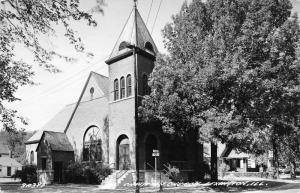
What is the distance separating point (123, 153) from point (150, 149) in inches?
89.8

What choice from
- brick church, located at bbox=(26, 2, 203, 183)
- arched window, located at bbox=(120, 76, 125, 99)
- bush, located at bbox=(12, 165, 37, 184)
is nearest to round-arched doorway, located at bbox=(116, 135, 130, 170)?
brick church, located at bbox=(26, 2, 203, 183)

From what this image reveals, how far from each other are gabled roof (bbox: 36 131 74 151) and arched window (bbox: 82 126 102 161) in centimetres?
226

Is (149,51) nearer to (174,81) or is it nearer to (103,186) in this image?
(174,81)

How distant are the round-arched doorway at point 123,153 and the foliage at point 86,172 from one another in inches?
43.6

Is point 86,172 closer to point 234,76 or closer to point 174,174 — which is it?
point 174,174

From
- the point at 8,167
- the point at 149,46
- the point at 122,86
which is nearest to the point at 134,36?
the point at 149,46

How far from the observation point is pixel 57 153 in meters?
32.6

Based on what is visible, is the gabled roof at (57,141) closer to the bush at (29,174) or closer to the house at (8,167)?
the bush at (29,174)

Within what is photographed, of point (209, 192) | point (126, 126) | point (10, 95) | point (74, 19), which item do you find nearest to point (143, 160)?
point (126, 126)

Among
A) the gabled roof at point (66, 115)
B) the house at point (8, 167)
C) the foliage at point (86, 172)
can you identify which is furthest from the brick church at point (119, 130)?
the house at point (8, 167)

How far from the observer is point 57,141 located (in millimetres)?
33344

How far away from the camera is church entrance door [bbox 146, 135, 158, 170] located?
27.4 metres

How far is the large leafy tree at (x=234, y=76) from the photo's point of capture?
71.4 ft

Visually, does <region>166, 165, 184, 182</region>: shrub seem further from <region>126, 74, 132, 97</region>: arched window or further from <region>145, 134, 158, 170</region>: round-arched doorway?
<region>126, 74, 132, 97</region>: arched window
